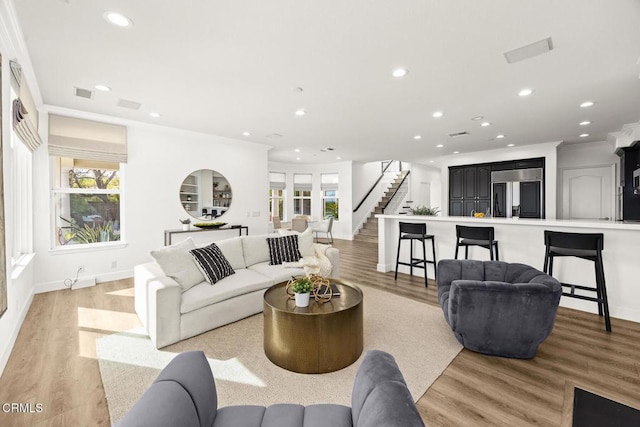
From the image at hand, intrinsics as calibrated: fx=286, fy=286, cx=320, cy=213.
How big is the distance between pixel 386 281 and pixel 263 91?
3.45m

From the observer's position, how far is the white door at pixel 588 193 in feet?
22.5

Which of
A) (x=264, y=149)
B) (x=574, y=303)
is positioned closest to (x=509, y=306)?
(x=574, y=303)

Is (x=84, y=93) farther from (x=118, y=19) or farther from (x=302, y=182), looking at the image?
(x=302, y=182)

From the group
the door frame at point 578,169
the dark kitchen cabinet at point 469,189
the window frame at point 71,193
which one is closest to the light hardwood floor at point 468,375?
the window frame at point 71,193

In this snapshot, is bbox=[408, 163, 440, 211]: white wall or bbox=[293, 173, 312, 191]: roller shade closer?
bbox=[293, 173, 312, 191]: roller shade

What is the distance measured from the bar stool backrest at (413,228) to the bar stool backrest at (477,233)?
54cm

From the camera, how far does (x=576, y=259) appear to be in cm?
358

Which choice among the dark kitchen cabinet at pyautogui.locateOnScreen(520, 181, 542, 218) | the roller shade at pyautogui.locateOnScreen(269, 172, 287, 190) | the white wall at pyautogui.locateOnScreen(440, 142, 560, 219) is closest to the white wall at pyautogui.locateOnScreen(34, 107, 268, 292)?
the roller shade at pyautogui.locateOnScreen(269, 172, 287, 190)

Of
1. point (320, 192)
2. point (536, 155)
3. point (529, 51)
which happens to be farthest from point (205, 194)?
point (536, 155)

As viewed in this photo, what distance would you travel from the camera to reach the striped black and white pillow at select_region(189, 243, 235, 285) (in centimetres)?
321

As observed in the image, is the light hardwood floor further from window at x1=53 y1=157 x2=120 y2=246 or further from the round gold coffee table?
window at x1=53 y1=157 x2=120 y2=246

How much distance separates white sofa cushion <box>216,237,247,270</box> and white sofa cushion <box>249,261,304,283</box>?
182 mm

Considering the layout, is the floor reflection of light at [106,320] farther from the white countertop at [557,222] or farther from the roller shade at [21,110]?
the white countertop at [557,222]

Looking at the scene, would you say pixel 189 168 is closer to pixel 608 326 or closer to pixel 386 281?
pixel 386 281
